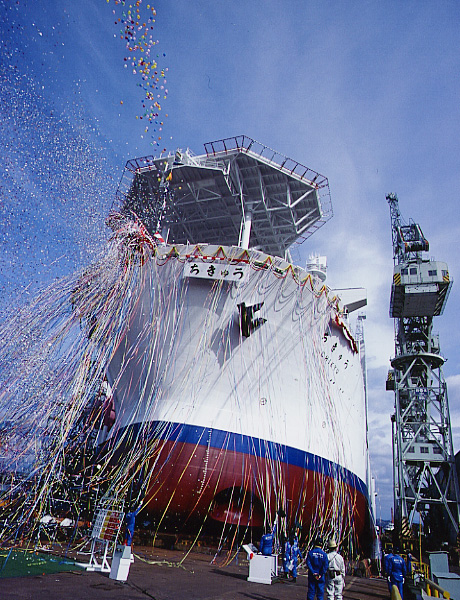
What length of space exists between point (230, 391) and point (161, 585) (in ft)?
20.8

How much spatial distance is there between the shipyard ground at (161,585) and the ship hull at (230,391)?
Result: 1891 millimetres

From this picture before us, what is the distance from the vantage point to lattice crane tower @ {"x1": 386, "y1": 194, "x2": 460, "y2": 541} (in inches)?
835

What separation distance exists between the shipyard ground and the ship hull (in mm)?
1891

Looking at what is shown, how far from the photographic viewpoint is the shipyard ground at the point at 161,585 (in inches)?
198

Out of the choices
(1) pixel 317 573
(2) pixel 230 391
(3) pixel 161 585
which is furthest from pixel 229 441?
(1) pixel 317 573

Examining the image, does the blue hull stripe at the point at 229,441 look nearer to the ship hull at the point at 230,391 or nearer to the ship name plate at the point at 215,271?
the ship hull at the point at 230,391

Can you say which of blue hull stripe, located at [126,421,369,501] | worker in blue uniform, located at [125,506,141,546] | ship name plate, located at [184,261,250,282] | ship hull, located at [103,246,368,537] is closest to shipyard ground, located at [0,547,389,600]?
worker in blue uniform, located at [125,506,141,546]

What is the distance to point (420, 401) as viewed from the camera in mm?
23953

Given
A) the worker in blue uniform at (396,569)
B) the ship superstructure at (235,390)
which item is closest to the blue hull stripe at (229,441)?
the ship superstructure at (235,390)

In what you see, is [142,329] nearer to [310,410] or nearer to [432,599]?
[310,410]

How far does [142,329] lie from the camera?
12.9 metres

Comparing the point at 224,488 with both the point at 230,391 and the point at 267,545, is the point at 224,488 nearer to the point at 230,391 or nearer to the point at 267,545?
the point at 267,545

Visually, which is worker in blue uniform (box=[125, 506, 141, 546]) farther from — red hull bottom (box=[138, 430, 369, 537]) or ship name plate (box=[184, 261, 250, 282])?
ship name plate (box=[184, 261, 250, 282])

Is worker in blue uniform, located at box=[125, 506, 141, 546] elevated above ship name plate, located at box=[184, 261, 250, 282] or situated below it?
below
